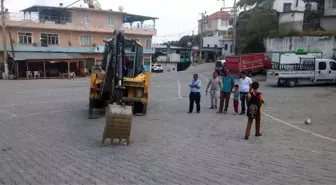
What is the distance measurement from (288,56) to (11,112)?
57.9ft

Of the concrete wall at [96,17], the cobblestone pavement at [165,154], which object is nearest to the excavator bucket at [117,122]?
the cobblestone pavement at [165,154]

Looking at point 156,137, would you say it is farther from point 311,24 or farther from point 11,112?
point 311,24

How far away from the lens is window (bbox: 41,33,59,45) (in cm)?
3710

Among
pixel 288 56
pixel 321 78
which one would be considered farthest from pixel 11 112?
pixel 321 78

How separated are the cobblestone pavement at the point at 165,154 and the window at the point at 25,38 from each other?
1080 inches

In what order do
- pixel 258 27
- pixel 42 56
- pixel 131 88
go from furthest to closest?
1. pixel 258 27
2. pixel 42 56
3. pixel 131 88

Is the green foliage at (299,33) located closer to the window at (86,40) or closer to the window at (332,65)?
the window at (332,65)

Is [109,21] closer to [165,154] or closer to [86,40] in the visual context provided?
[86,40]

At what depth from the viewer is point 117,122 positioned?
23.9 ft

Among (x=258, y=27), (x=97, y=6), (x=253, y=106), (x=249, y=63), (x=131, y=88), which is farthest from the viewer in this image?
(x=97, y=6)

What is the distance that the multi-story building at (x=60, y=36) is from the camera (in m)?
34.5

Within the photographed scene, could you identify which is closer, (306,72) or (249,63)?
(306,72)

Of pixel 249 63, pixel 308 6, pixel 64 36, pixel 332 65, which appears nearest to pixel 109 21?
pixel 64 36

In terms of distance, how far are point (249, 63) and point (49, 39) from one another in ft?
77.9
